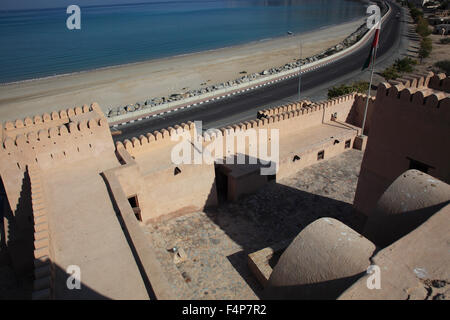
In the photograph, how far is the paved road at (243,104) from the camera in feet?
87.9

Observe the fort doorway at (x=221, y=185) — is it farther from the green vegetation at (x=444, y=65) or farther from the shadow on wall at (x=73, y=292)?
the green vegetation at (x=444, y=65)

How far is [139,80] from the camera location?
4438 centimetres

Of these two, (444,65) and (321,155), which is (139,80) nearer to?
(321,155)

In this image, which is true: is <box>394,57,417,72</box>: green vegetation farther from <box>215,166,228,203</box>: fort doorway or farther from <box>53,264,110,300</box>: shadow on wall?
<box>53,264,110,300</box>: shadow on wall

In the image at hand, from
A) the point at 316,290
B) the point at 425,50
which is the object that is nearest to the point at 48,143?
the point at 316,290

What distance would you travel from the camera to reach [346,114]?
21688mm

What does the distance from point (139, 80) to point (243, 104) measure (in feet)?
66.1

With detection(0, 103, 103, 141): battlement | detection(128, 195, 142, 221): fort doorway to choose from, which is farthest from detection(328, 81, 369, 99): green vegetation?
detection(128, 195, 142, 221): fort doorway

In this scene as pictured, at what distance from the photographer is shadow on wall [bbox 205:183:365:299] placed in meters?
12.7

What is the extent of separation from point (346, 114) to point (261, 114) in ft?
21.1

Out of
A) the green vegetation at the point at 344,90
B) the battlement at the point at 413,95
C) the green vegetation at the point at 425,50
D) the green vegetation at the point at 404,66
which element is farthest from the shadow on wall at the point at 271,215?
the green vegetation at the point at 425,50

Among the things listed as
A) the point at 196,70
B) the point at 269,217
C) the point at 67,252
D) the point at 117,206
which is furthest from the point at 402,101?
the point at 196,70

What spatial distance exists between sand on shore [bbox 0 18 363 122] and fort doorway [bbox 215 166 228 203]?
2235 cm
